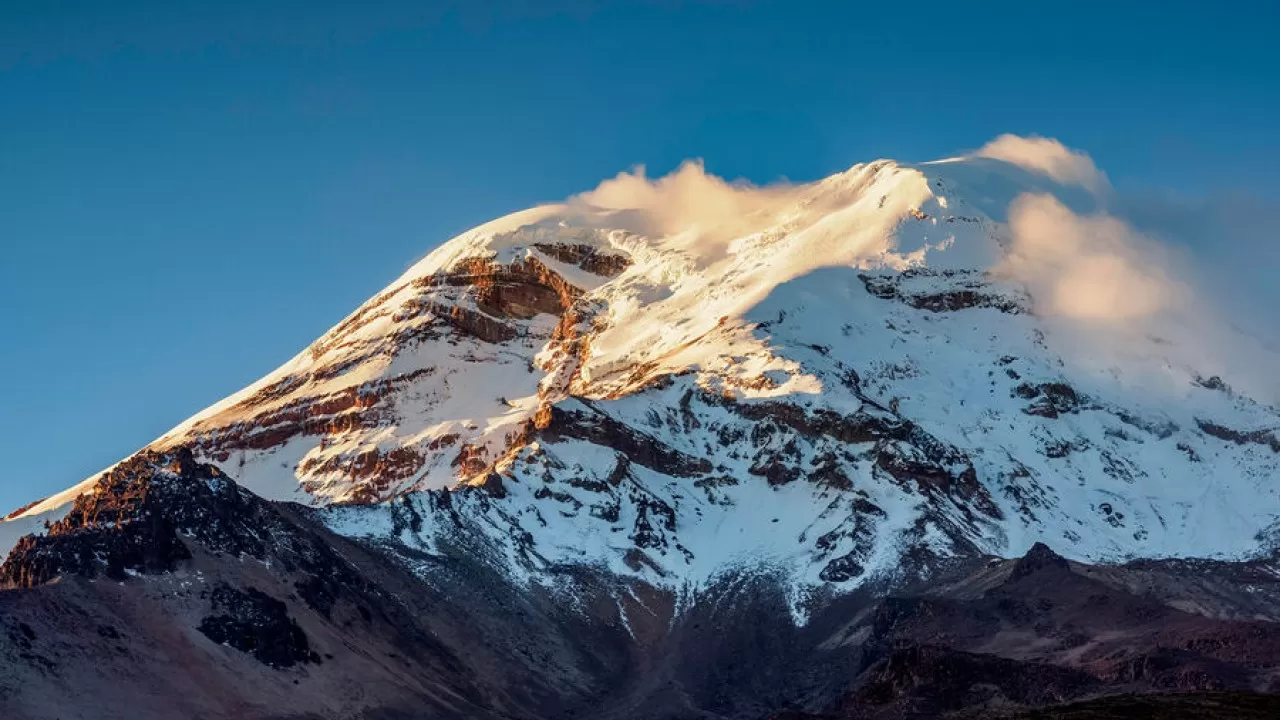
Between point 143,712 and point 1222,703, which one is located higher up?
point 143,712

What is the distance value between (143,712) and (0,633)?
15.3 meters

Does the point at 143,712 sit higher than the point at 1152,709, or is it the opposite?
the point at 143,712

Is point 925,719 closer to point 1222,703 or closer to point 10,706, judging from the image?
point 1222,703

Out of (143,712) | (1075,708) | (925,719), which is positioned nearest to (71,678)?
(143,712)

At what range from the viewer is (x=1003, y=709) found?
19875 cm

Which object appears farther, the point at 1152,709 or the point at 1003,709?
the point at 1003,709

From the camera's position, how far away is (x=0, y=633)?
199625mm

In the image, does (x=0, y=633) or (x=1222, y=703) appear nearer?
(x=1222, y=703)

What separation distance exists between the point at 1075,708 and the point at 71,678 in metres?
91.9

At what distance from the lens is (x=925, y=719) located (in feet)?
656

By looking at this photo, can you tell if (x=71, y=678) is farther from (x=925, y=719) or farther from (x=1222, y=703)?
(x=1222, y=703)

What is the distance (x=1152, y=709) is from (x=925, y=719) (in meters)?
31.6

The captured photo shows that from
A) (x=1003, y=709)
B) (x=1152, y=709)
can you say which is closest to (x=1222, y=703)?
(x=1152, y=709)

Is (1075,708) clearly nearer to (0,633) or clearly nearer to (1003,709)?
(1003,709)
